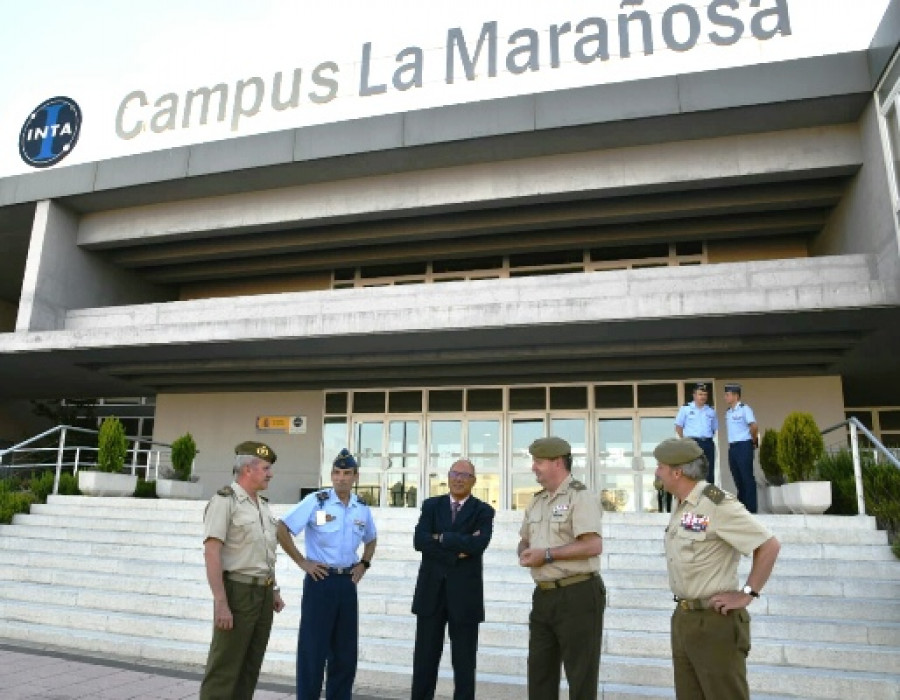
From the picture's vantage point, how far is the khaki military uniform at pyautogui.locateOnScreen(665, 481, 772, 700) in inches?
125

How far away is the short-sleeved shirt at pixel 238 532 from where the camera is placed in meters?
4.00

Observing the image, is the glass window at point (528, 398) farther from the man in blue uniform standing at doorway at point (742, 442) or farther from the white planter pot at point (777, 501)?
the man in blue uniform standing at doorway at point (742, 442)

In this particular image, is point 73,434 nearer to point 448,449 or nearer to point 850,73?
point 448,449

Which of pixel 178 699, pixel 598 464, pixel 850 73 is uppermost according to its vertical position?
pixel 850 73

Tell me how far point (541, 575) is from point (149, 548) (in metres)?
6.46

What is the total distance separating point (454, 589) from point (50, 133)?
16110mm

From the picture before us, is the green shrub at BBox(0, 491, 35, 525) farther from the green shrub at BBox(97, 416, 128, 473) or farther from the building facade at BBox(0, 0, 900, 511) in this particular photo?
the building facade at BBox(0, 0, 900, 511)

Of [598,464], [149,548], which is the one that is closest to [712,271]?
[598,464]

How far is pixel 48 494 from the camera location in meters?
11.5

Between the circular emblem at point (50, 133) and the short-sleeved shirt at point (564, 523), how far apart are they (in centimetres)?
1552

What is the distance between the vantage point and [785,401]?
13492mm

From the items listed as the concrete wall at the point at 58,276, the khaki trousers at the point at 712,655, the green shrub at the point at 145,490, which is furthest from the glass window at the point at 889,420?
the concrete wall at the point at 58,276

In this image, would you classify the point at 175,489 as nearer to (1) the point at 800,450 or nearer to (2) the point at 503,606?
(2) the point at 503,606

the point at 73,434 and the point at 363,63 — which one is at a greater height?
the point at 363,63
